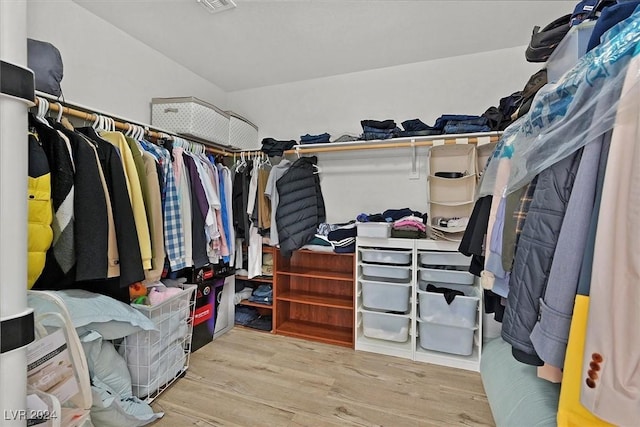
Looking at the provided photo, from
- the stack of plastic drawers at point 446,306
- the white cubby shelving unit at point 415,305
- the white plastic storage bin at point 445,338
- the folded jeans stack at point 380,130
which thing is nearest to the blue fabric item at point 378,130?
the folded jeans stack at point 380,130

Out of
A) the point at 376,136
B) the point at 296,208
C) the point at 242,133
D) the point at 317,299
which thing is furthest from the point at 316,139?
the point at 317,299

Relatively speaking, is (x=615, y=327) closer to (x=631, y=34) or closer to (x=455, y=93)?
(x=631, y=34)

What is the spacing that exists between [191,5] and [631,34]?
6.89 ft

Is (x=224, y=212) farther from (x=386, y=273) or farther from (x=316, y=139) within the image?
(x=386, y=273)

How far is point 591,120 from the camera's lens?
584 mm

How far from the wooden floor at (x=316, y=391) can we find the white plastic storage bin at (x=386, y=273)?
59cm

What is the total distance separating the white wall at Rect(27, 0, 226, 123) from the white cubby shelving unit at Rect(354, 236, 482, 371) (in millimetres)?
2083

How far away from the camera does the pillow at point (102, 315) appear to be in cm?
125

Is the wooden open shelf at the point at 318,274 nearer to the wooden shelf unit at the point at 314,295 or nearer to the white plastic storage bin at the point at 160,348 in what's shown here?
the wooden shelf unit at the point at 314,295

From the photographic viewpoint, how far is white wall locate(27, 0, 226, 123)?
1701 millimetres

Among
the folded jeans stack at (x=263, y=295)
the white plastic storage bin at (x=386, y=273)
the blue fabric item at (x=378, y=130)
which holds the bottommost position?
the folded jeans stack at (x=263, y=295)

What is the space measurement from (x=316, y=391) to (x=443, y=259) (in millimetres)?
1250

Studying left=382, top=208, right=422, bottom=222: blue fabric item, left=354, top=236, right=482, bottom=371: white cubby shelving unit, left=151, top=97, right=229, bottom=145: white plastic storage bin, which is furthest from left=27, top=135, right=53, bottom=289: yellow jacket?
left=382, top=208, right=422, bottom=222: blue fabric item

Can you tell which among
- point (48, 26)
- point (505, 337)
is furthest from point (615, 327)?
point (48, 26)
